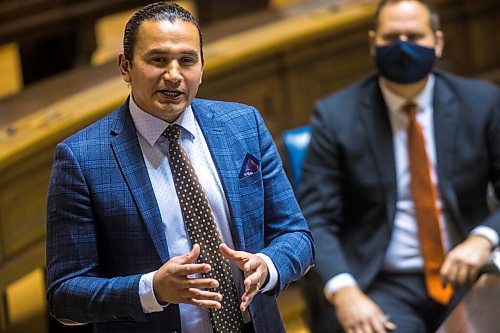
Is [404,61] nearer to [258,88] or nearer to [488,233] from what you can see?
[488,233]

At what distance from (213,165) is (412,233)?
131 cm

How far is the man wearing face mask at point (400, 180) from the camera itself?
285 centimetres

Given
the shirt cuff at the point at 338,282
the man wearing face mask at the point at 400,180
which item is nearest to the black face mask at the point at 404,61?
the man wearing face mask at the point at 400,180

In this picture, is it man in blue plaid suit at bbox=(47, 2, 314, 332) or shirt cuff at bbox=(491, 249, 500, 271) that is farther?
shirt cuff at bbox=(491, 249, 500, 271)

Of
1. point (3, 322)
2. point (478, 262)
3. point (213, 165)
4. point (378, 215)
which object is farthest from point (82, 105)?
point (213, 165)

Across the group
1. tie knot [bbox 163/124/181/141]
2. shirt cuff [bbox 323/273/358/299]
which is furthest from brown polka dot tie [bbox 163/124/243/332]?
shirt cuff [bbox 323/273/358/299]

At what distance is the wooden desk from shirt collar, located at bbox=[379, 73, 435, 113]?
1.92ft

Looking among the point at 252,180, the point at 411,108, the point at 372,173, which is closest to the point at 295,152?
the point at 372,173

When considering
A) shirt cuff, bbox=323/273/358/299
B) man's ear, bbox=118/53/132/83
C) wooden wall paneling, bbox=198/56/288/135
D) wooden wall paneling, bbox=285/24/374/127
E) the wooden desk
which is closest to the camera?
man's ear, bbox=118/53/132/83

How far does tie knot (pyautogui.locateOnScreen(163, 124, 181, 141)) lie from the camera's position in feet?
5.50

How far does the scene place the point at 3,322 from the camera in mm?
2920

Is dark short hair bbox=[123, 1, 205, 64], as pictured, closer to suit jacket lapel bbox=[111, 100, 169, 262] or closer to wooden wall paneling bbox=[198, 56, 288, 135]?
suit jacket lapel bbox=[111, 100, 169, 262]

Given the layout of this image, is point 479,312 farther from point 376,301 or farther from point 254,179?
point 254,179

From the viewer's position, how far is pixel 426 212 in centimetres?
287
